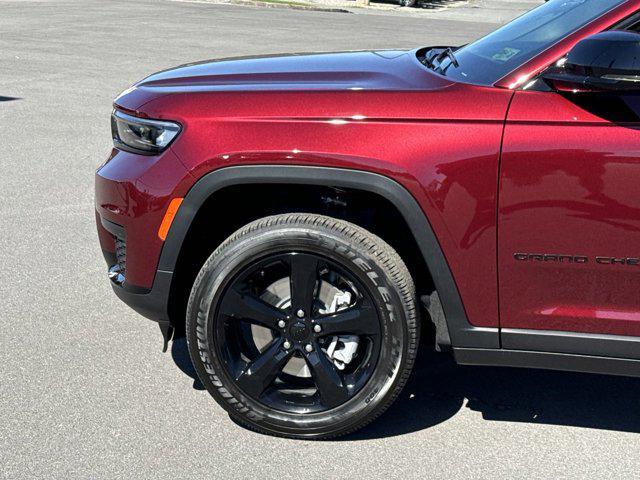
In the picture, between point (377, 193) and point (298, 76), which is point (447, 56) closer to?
point (298, 76)

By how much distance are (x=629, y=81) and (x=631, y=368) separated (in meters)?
0.98

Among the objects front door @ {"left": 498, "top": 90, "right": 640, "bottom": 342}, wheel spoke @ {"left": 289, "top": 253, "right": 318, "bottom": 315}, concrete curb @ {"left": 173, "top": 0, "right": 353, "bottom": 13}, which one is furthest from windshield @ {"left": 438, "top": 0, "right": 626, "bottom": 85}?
concrete curb @ {"left": 173, "top": 0, "right": 353, "bottom": 13}

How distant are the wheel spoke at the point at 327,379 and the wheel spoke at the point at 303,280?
0.17 m

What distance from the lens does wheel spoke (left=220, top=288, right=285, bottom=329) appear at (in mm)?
3545

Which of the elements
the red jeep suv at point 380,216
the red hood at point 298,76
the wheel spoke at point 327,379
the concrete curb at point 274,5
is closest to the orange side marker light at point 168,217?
the red jeep suv at point 380,216

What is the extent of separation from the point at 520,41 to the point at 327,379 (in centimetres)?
148

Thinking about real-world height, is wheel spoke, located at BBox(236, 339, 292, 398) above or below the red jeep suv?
below

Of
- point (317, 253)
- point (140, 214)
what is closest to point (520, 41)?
point (317, 253)

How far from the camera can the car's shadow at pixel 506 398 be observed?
3818mm

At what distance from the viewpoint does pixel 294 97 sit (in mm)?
3428

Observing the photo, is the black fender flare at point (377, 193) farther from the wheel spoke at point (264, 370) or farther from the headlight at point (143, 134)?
the wheel spoke at point (264, 370)

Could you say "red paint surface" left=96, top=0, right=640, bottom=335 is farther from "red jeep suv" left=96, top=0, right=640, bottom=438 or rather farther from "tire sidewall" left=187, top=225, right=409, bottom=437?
"tire sidewall" left=187, top=225, right=409, bottom=437

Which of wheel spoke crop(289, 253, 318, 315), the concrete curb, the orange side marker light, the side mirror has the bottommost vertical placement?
the concrete curb

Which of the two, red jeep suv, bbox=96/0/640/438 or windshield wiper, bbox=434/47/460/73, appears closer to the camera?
red jeep suv, bbox=96/0/640/438
